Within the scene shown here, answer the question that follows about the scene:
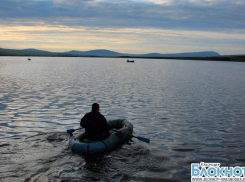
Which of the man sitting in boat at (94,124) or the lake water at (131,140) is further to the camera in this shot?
the man sitting in boat at (94,124)

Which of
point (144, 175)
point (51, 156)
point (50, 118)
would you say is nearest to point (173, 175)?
point (144, 175)

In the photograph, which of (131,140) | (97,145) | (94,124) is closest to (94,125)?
(94,124)

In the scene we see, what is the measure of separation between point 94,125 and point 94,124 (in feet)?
0.13

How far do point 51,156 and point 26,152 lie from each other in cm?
107

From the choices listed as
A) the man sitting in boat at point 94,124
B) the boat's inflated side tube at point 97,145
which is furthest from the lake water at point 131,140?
the man sitting in boat at point 94,124

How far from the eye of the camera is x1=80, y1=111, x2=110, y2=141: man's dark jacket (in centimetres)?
1213

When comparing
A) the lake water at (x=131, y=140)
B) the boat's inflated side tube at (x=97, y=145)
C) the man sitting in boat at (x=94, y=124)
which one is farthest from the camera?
the man sitting in boat at (x=94, y=124)

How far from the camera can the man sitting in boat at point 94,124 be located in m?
12.1

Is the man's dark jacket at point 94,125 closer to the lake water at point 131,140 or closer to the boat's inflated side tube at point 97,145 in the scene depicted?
the boat's inflated side tube at point 97,145

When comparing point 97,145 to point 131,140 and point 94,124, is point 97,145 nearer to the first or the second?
point 94,124

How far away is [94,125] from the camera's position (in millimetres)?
12109

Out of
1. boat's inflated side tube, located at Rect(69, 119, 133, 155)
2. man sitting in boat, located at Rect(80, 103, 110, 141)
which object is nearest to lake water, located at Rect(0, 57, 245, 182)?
boat's inflated side tube, located at Rect(69, 119, 133, 155)

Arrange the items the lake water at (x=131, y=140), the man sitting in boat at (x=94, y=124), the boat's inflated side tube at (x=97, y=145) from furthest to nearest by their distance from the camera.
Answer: the man sitting in boat at (x=94, y=124) < the boat's inflated side tube at (x=97, y=145) < the lake water at (x=131, y=140)

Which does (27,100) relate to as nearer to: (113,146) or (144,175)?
(113,146)
